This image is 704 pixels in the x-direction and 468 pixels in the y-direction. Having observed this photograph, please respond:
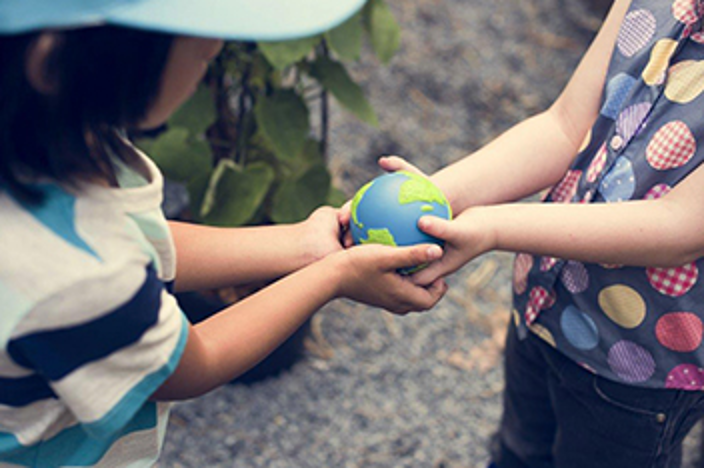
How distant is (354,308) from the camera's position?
2645 millimetres

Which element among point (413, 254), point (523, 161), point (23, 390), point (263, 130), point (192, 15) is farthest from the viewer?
point (263, 130)

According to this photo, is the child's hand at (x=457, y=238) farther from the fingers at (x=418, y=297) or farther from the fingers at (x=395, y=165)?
the fingers at (x=395, y=165)

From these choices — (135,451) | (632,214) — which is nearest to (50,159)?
(135,451)

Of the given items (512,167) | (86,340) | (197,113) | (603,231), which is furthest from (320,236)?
(197,113)

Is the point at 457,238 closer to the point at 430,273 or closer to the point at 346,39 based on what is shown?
the point at 430,273

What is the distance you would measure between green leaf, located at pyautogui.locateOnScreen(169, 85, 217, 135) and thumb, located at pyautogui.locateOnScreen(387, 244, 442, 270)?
0.98 m

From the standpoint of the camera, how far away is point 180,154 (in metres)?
2.12

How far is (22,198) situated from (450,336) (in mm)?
1822

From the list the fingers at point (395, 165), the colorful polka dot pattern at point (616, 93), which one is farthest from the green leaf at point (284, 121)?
the colorful polka dot pattern at point (616, 93)

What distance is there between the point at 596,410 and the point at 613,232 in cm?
36

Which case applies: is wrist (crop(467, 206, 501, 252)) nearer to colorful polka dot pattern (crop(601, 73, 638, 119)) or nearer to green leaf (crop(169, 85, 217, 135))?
colorful polka dot pattern (crop(601, 73, 638, 119))

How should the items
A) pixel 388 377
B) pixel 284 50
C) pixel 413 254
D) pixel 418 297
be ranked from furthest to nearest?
pixel 388 377, pixel 284 50, pixel 418 297, pixel 413 254

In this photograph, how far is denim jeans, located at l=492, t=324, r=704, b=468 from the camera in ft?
4.57

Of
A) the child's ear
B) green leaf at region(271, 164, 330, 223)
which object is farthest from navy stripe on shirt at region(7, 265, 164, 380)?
green leaf at region(271, 164, 330, 223)
